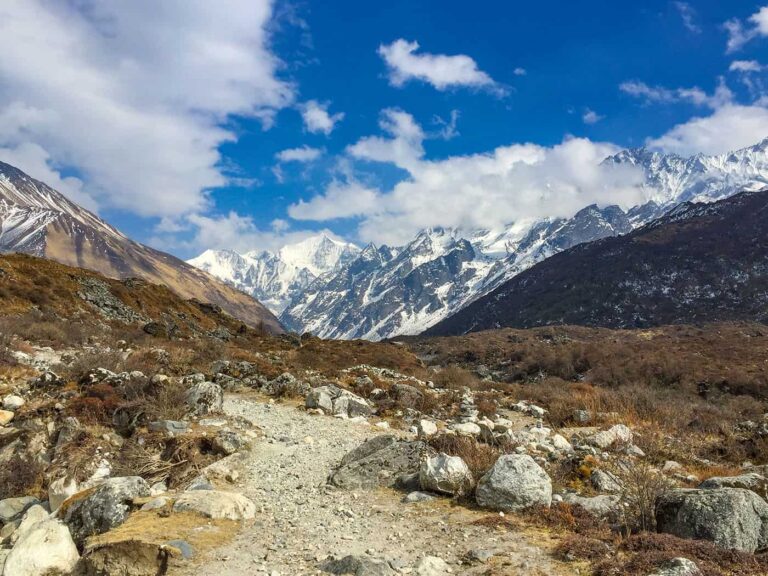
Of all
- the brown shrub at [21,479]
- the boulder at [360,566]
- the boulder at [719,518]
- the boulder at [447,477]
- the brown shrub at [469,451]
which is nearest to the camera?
the boulder at [360,566]

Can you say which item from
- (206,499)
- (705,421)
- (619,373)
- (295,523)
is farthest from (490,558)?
(619,373)

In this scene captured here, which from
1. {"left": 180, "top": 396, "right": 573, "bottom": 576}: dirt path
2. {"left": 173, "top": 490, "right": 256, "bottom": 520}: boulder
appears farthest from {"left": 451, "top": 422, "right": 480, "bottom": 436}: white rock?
{"left": 173, "top": 490, "right": 256, "bottom": 520}: boulder

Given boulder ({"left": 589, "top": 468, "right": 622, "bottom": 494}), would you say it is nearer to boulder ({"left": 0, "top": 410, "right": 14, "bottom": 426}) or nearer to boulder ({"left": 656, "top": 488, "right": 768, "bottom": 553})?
boulder ({"left": 656, "top": 488, "right": 768, "bottom": 553})

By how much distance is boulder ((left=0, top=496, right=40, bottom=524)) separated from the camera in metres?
9.12

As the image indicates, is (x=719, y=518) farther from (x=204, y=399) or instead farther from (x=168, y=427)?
(x=204, y=399)

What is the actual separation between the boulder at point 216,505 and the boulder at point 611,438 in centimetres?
958

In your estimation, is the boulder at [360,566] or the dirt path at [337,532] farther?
the dirt path at [337,532]

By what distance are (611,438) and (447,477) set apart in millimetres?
6915

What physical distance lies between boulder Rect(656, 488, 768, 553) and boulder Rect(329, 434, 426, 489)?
16.3 feet

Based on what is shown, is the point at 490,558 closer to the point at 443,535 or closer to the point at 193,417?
the point at 443,535

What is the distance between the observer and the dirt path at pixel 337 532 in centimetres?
680

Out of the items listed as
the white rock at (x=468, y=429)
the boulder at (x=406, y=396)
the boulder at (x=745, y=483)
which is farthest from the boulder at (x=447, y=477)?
the boulder at (x=406, y=396)

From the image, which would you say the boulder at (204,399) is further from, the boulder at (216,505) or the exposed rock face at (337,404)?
the boulder at (216,505)

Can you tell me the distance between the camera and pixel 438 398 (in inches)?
880
